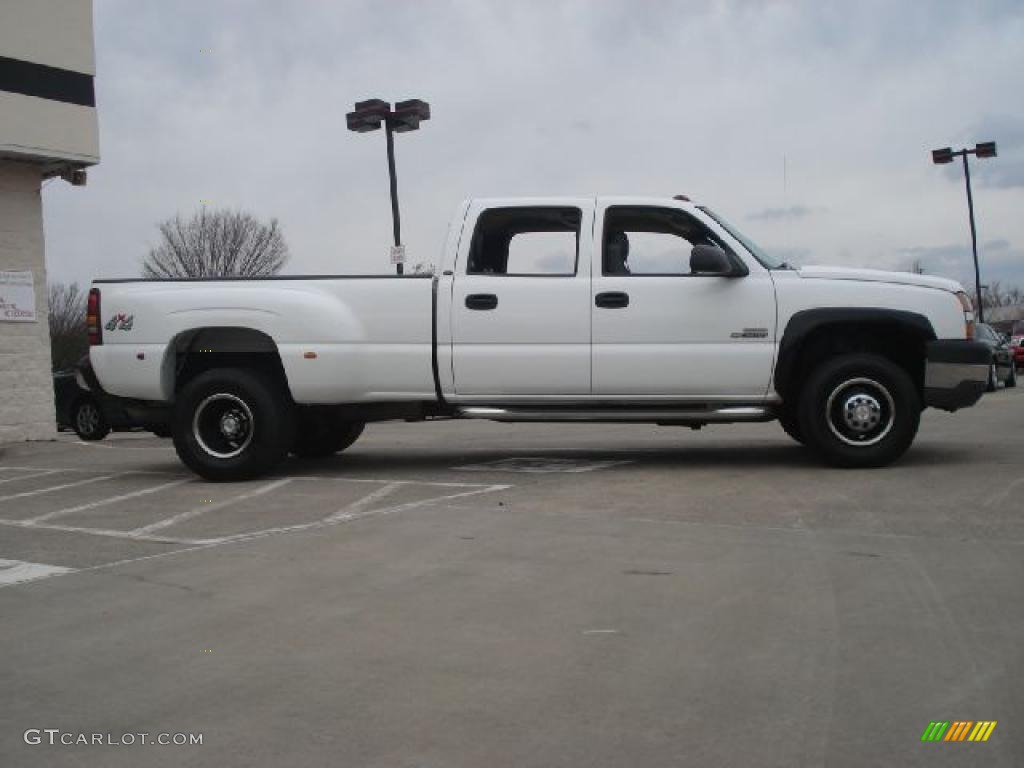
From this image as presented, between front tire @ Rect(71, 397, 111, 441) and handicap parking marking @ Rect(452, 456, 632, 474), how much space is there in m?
9.31

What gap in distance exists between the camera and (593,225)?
27.7 feet

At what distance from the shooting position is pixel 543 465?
29.8 feet

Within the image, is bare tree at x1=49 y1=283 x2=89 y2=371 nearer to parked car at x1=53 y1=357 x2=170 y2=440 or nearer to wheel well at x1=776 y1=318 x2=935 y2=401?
parked car at x1=53 y1=357 x2=170 y2=440

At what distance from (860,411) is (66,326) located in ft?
164

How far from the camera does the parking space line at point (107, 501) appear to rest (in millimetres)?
7354

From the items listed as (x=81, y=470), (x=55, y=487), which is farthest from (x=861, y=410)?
(x=81, y=470)

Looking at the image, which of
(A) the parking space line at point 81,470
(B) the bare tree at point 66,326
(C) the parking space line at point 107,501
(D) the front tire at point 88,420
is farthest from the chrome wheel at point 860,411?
(B) the bare tree at point 66,326

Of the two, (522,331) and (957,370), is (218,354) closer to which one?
(522,331)

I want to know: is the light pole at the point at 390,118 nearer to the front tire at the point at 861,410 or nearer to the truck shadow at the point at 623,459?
the truck shadow at the point at 623,459

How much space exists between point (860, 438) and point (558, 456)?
9.05ft

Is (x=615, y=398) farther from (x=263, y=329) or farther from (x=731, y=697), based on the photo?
(x=731, y=697)

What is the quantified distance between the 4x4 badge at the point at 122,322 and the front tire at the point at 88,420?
8288 millimetres

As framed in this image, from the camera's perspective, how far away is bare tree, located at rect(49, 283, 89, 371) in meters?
44.1

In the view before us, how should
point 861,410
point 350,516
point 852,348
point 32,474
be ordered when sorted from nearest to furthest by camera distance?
point 350,516
point 861,410
point 852,348
point 32,474
